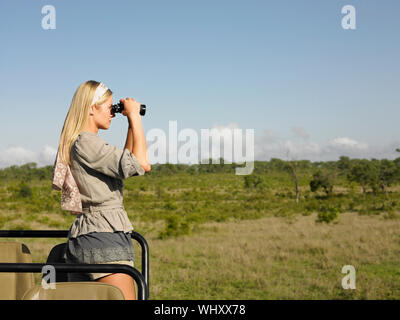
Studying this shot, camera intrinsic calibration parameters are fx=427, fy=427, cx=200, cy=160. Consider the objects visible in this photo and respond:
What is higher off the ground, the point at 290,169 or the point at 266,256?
the point at 290,169

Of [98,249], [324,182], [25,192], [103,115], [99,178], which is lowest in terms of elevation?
[25,192]

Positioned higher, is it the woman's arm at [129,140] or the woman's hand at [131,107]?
the woman's hand at [131,107]

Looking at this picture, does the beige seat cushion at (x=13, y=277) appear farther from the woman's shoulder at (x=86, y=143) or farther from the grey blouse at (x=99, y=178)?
the woman's shoulder at (x=86, y=143)

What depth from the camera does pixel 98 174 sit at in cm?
155

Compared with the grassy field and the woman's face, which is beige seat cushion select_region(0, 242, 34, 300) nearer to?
the woman's face

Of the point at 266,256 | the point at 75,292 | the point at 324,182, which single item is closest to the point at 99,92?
the point at 75,292

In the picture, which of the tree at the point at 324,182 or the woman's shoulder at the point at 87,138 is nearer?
the woman's shoulder at the point at 87,138

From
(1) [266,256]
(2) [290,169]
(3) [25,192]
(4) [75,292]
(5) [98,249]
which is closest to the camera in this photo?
(4) [75,292]

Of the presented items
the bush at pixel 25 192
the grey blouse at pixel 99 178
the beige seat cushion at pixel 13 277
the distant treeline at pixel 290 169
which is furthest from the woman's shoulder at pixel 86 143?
the distant treeline at pixel 290 169

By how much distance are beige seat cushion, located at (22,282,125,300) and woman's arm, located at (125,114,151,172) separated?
1.38 feet

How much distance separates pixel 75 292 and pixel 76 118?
0.62m

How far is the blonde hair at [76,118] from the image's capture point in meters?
1.55

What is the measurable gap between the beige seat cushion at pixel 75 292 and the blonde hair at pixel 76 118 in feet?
1.50

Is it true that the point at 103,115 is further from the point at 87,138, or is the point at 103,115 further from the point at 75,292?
the point at 75,292
